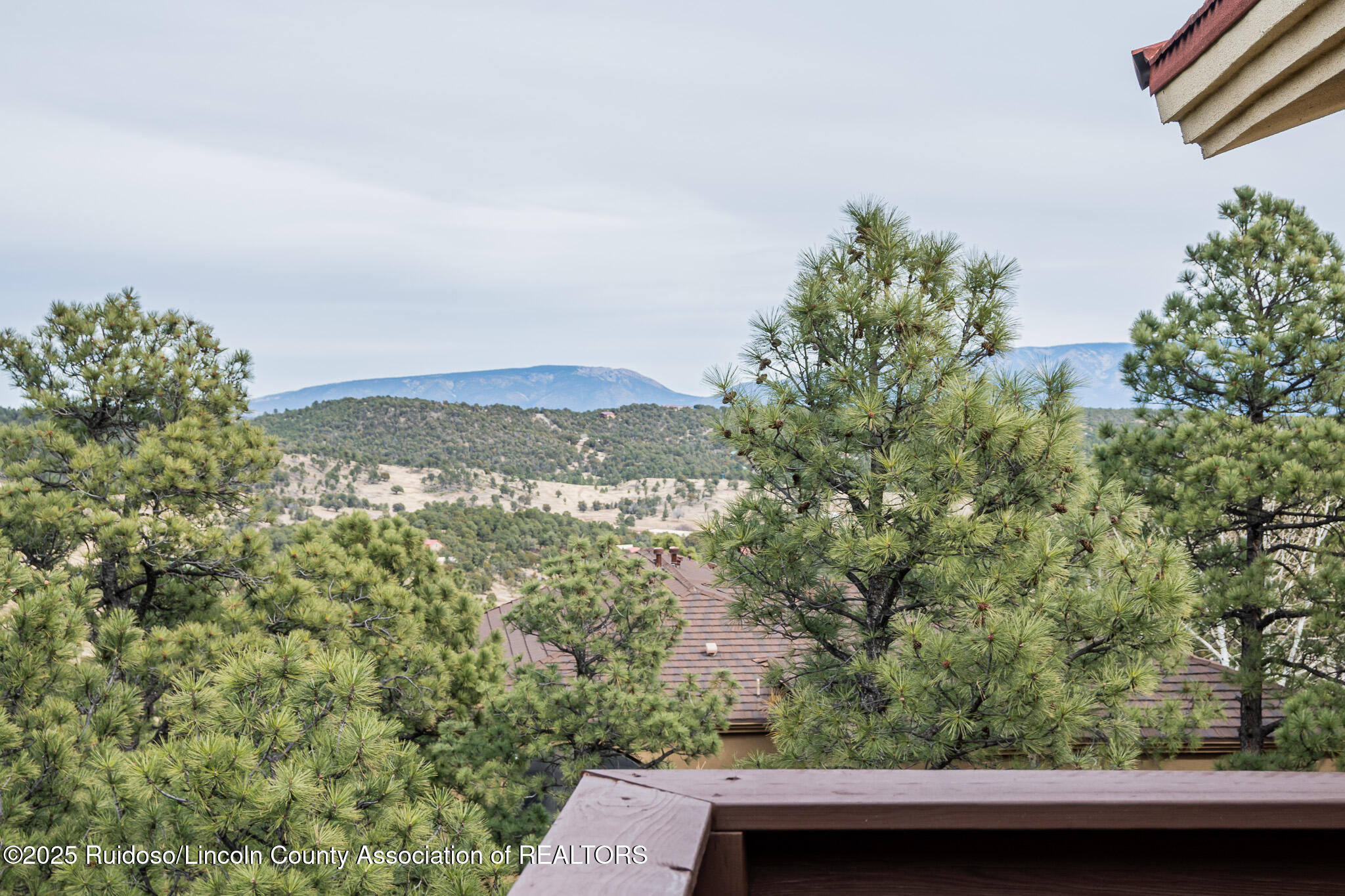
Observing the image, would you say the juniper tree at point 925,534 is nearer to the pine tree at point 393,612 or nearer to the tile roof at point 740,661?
the tile roof at point 740,661

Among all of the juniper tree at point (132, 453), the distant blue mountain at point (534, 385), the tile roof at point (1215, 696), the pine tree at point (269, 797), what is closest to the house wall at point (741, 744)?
the tile roof at point (1215, 696)

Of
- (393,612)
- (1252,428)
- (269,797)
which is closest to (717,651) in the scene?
(393,612)

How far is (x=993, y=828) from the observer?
88 cm

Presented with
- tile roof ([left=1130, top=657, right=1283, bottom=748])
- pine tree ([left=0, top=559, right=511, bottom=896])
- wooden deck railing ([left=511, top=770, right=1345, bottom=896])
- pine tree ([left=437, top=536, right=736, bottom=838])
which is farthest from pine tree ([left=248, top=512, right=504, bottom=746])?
tile roof ([left=1130, top=657, right=1283, bottom=748])

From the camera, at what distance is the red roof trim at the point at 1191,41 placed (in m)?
1.81

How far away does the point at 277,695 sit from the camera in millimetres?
3309

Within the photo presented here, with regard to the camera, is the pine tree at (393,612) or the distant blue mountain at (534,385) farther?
the distant blue mountain at (534,385)

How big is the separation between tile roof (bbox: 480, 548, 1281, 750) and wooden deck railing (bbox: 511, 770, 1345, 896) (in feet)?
18.7

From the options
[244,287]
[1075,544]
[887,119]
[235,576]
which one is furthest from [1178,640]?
[244,287]

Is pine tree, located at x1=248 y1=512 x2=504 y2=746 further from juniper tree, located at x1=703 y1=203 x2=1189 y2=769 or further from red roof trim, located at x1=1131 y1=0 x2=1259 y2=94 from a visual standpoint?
red roof trim, located at x1=1131 y1=0 x2=1259 y2=94

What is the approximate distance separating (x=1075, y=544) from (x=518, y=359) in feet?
331

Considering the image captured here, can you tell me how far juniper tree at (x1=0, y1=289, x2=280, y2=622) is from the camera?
23.1 feet

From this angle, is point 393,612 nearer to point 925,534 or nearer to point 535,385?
point 925,534

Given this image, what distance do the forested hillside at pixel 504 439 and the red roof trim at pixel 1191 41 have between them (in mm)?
30064
